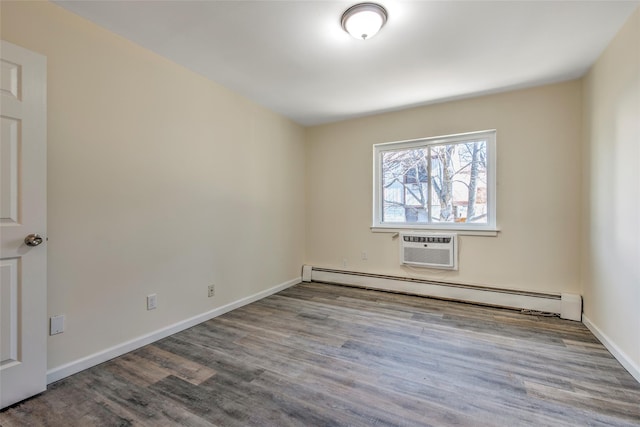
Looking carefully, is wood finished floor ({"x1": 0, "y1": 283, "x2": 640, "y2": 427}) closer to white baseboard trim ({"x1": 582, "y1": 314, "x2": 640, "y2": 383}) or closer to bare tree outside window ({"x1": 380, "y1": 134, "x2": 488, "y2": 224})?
white baseboard trim ({"x1": 582, "y1": 314, "x2": 640, "y2": 383})

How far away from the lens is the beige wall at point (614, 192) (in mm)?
1897

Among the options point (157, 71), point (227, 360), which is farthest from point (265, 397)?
point (157, 71)

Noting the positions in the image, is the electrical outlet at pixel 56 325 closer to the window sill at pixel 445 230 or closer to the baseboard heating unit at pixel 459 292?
the baseboard heating unit at pixel 459 292

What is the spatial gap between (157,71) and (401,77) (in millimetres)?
2259

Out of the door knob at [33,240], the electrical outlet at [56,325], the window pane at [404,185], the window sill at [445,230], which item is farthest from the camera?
the window pane at [404,185]

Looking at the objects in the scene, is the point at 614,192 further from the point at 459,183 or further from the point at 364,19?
the point at 364,19

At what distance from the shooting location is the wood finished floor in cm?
150

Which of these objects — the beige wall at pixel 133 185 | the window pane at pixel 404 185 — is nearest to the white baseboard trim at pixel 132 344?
the beige wall at pixel 133 185

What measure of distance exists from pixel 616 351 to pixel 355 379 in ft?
6.47

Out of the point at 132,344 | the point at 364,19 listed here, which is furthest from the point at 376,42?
the point at 132,344

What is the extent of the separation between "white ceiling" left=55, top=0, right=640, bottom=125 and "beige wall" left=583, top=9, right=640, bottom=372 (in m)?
0.27

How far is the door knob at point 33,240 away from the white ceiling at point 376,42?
150 cm

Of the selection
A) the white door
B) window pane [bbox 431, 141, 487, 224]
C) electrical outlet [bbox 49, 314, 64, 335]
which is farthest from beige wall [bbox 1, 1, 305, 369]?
window pane [bbox 431, 141, 487, 224]

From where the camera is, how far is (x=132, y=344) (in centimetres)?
221
